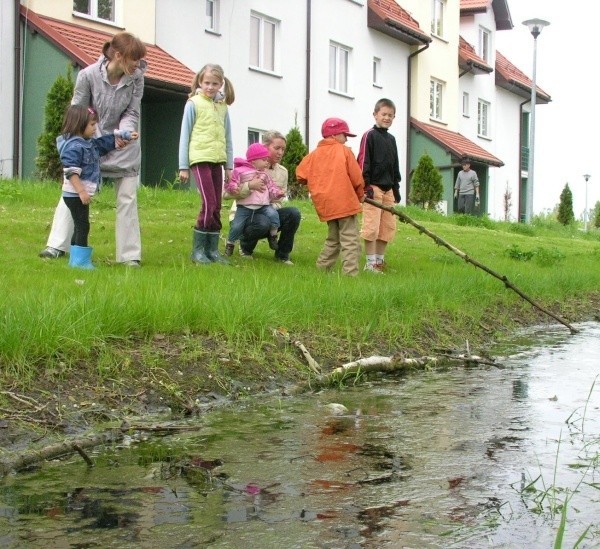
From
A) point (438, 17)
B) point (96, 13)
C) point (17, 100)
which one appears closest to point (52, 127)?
point (17, 100)

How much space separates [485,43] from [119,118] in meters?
32.6

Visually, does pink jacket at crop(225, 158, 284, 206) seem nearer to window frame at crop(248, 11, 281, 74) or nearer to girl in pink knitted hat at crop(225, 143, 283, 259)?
girl in pink knitted hat at crop(225, 143, 283, 259)

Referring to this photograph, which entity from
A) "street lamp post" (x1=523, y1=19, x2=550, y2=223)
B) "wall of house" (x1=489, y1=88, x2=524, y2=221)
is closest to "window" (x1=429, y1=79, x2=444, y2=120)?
"wall of house" (x1=489, y1=88, x2=524, y2=221)

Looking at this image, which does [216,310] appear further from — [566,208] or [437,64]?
[566,208]

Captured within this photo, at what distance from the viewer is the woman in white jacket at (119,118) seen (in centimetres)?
900

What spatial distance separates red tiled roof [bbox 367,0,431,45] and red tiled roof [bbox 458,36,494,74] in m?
3.66

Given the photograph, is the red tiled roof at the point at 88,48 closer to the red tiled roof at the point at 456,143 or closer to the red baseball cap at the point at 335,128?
the red baseball cap at the point at 335,128

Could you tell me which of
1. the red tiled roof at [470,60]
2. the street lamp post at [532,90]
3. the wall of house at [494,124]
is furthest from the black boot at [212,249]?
the red tiled roof at [470,60]

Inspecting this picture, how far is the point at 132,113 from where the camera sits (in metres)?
9.21

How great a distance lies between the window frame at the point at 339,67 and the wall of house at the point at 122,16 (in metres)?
7.43

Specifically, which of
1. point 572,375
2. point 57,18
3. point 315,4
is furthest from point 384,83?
point 572,375

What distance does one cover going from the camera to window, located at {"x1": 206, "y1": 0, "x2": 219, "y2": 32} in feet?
78.0

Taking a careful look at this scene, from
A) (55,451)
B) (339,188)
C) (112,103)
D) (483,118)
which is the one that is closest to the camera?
(55,451)

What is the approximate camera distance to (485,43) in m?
39.9
